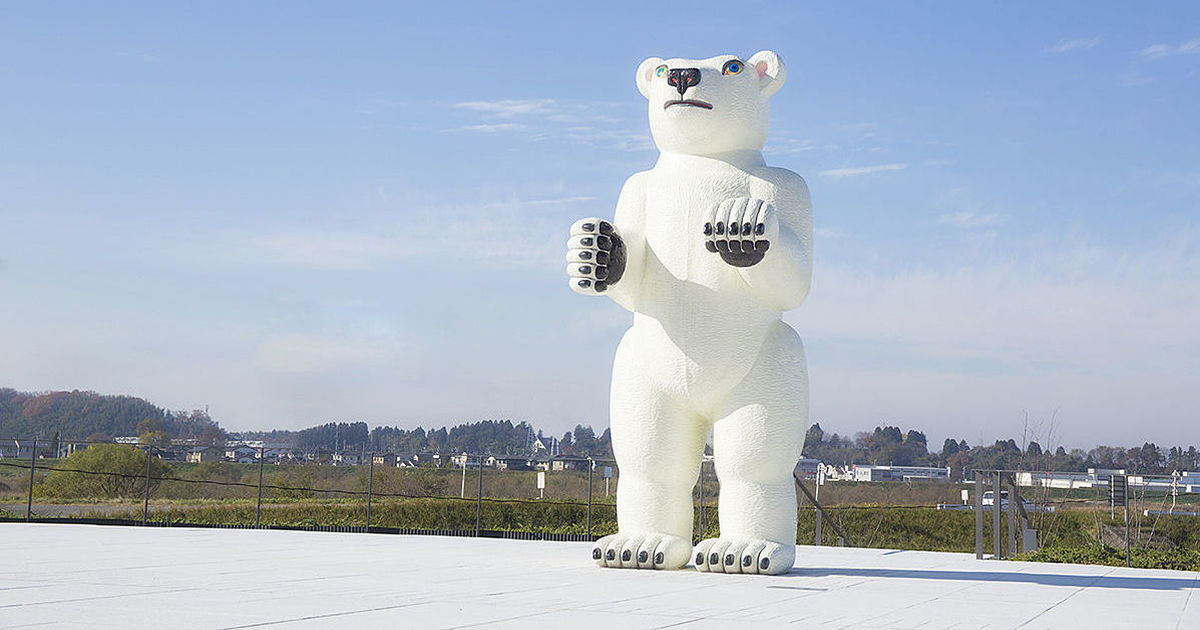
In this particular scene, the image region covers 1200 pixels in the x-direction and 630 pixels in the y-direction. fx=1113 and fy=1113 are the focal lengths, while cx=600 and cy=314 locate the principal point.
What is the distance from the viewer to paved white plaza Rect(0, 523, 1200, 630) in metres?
4.04

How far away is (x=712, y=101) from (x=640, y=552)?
2807mm

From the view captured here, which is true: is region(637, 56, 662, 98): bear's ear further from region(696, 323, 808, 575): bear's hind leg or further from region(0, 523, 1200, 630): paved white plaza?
region(0, 523, 1200, 630): paved white plaza

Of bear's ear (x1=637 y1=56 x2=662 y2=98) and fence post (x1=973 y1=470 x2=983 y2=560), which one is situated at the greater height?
bear's ear (x1=637 y1=56 x2=662 y2=98)

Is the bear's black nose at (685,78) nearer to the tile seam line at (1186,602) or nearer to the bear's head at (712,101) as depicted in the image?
the bear's head at (712,101)

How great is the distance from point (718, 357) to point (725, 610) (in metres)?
2.33

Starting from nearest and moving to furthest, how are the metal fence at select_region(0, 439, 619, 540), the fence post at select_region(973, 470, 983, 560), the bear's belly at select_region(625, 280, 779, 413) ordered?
the bear's belly at select_region(625, 280, 779, 413), the fence post at select_region(973, 470, 983, 560), the metal fence at select_region(0, 439, 619, 540)

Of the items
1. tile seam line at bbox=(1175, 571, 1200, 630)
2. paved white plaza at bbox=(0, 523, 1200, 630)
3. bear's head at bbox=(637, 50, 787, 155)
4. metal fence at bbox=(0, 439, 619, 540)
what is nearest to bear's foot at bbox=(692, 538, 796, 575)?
paved white plaza at bbox=(0, 523, 1200, 630)

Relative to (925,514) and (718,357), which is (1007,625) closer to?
(718,357)

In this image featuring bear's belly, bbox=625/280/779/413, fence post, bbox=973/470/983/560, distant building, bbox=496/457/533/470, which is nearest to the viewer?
bear's belly, bbox=625/280/779/413

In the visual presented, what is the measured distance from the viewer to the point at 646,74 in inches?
288

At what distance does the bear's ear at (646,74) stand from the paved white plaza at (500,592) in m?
3.10

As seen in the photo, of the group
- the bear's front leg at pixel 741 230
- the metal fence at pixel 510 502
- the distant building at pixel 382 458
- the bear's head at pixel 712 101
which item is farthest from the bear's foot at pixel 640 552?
Result: the distant building at pixel 382 458

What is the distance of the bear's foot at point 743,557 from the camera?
6.31 metres

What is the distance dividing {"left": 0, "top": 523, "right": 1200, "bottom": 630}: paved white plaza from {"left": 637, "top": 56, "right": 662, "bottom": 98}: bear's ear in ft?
10.2
